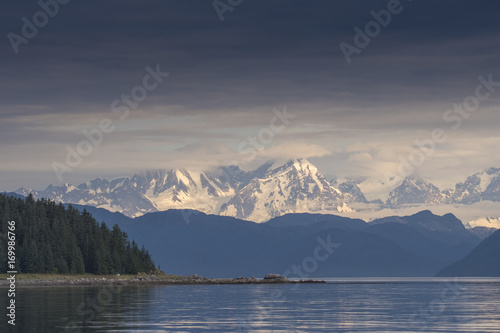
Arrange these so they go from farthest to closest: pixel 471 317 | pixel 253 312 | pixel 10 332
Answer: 1. pixel 253 312
2. pixel 471 317
3. pixel 10 332

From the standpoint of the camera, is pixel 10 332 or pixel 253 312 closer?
pixel 10 332

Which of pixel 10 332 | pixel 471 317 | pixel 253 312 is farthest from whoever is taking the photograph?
pixel 253 312

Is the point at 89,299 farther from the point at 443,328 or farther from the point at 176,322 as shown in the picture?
the point at 443,328

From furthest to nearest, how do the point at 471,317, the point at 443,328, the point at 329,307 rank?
the point at 329,307, the point at 471,317, the point at 443,328

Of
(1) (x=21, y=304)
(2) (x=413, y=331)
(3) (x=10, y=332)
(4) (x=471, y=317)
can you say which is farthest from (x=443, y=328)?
(1) (x=21, y=304)

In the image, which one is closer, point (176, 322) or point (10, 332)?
point (10, 332)

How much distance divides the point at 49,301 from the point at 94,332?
161 ft

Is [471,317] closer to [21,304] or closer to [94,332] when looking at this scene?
→ [94,332]

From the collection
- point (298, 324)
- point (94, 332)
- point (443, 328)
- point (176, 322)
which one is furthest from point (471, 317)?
point (94, 332)

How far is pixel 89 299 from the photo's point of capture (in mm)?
139750

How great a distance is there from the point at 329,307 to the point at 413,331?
43.0m

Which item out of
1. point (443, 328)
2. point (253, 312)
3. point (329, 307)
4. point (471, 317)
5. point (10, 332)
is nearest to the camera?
point (10, 332)

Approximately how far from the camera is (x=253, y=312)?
390ft

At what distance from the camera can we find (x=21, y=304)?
12400 cm
